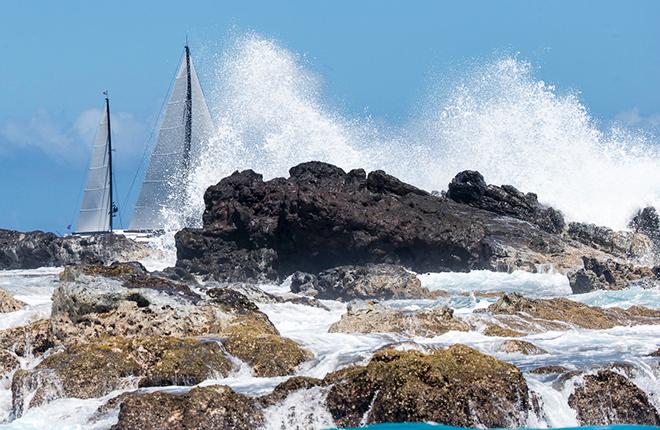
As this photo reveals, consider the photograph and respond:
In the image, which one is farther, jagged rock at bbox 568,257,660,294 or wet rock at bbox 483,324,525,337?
jagged rock at bbox 568,257,660,294

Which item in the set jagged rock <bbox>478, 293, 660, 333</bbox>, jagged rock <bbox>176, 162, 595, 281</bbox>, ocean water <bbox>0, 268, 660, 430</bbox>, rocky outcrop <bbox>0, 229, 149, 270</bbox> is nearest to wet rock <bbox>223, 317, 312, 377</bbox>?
ocean water <bbox>0, 268, 660, 430</bbox>

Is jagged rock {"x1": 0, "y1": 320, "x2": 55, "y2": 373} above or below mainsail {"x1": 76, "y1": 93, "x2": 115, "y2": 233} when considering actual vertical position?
below

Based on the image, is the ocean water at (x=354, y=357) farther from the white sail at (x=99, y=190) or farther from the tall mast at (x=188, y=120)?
the white sail at (x=99, y=190)

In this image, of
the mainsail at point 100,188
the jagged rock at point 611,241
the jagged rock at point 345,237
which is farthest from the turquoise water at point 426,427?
the mainsail at point 100,188

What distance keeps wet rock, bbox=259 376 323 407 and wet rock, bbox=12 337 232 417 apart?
170cm

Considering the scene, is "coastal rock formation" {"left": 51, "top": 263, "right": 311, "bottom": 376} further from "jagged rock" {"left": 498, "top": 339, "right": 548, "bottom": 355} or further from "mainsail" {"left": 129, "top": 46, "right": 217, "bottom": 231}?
"mainsail" {"left": 129, "top": 46, "right": 217, "bottom": 231}

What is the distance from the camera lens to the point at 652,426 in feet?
30.9

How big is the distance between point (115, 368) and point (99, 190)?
4352cm

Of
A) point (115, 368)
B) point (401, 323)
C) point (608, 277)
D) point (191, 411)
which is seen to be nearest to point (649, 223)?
point (608, 277)

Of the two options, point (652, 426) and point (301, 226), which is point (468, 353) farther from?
point (301, 226)

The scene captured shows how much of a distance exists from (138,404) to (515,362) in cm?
474

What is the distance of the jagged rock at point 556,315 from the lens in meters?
16.2

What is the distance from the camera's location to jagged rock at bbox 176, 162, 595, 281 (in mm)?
30938

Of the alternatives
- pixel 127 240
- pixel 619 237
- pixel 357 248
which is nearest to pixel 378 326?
pixel 357 248
